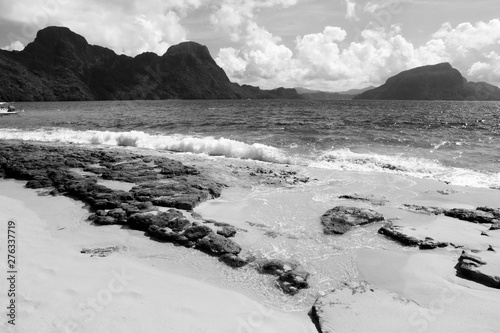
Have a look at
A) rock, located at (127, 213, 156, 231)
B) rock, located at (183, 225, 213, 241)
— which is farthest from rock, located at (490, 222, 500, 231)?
rock, located at (127, 213, 156, 231)

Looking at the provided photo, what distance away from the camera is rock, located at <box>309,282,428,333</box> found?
472 cm

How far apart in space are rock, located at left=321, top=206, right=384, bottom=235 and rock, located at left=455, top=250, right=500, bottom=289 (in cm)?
241

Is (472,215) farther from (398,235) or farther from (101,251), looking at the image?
(101,251)

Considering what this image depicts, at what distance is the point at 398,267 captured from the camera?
21.2ft

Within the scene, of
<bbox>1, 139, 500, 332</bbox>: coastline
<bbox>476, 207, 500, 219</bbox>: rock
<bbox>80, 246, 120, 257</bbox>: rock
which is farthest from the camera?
<bbox>476, 207, 500, 219</bbox>: rock

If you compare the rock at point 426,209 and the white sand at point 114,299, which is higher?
the rock at point 426,209

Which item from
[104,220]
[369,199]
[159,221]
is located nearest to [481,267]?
[369,199]

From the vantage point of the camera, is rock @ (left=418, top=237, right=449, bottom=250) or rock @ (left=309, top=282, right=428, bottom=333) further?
rock @ (left=418, top=237, right=449, bottom=250)

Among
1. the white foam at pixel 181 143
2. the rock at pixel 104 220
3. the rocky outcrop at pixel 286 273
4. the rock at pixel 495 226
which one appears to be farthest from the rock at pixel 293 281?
the white foam at pixel 181 143

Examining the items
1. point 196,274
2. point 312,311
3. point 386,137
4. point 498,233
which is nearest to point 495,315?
point 312,311

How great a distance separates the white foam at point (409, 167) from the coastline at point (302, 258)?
6.58 feet

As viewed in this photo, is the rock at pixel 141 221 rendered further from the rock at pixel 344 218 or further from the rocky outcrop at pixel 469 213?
the rocky outcrop at pixel 469 213

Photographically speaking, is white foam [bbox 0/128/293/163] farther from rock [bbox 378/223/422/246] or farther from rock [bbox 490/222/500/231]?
rock [bbox 490/222/500/231]

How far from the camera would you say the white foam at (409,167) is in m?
14.1
